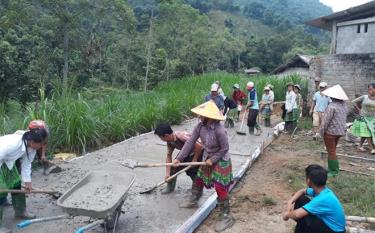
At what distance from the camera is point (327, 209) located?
329 cm

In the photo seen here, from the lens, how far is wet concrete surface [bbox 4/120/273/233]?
465 cm

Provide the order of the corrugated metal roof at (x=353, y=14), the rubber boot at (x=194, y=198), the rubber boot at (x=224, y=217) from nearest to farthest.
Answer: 1. the rubber boot at (x=224, y=217)
2. the rubber boot at (x=194, y=198)
3. the corrugated metal roof at (x=353, y=14)

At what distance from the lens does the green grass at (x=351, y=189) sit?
535cm

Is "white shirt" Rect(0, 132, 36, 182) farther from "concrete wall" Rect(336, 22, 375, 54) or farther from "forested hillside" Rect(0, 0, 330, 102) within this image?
"concrete wall" Rect(336, 22, 375, 54)

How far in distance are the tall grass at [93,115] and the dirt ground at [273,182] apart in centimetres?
331

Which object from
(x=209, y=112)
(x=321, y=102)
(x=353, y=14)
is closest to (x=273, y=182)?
(x=209, y=112)

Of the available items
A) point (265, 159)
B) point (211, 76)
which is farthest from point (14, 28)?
point (265, 159)

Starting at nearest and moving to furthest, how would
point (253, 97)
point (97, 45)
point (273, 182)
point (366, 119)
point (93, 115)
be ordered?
point (273, 182) → point (366, 119) → point (93, 115) → point (253, 97) → point (97, 45)

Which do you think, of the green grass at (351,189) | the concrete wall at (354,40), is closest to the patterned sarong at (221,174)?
the green grass at (351,189)

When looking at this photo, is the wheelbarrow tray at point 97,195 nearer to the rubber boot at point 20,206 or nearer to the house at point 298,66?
the rubber boot at point 20,206

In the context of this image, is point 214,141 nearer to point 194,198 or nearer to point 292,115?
point 194,198

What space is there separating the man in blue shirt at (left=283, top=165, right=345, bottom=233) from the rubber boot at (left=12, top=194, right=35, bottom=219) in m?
3.04

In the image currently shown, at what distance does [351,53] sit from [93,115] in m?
8.45

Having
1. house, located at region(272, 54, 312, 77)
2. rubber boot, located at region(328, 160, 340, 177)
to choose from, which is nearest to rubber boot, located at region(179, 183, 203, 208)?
rubber boot, located at region(328, 160, 340, 177)
